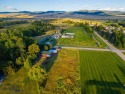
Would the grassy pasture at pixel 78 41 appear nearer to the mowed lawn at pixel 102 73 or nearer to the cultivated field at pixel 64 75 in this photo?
the cultivated field at pixel 64 75

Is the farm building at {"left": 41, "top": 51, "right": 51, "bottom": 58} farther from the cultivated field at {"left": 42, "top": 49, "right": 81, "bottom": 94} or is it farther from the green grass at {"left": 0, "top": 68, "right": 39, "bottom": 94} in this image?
the green grass at {"left": 0, "top": 68, "right": 39, "bottom": 94}

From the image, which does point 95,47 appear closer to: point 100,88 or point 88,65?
point 88,65

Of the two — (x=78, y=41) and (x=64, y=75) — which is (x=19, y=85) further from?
(x=78, y=41)

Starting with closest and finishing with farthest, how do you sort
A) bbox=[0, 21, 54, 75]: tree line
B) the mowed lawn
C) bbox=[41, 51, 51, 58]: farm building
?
the mowed lawn
bbox=[0, 21, 54, 75]: tree line
bbox=[41, 51, 51, 58]: farm building

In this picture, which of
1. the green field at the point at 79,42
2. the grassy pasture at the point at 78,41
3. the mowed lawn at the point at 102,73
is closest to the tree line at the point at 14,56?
the mowed lawn at the point at 102,73

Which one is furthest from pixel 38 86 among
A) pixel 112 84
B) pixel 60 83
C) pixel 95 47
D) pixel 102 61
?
pixel 95 47

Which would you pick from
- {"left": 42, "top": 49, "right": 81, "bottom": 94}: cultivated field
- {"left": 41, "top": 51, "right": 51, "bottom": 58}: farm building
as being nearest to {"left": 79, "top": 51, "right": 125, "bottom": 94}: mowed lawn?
{"left": 42, "top": 49, "right": 81, "bottom": 94}: cultivated field
